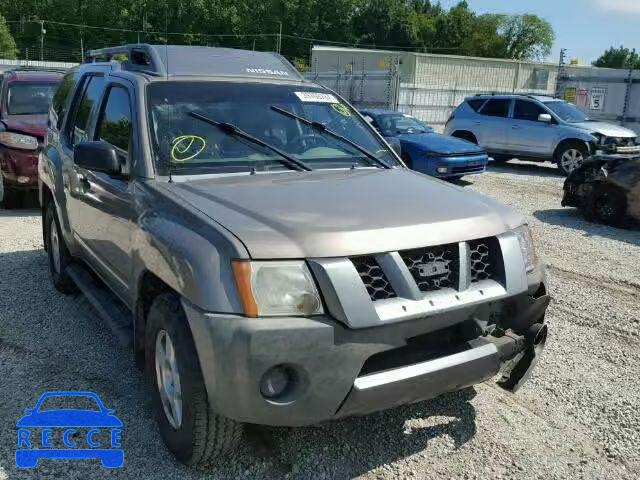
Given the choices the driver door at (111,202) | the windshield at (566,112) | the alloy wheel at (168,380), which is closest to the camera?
the alloy wheel at (168,380)

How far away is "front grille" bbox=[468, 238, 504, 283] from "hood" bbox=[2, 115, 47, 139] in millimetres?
7441

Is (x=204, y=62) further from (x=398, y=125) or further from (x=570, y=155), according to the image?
(x=570, y=155)

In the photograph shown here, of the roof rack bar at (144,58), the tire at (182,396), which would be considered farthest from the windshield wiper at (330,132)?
the tire at (182,396)

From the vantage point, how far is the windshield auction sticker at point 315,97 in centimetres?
412

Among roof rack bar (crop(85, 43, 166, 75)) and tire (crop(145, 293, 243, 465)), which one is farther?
roof rack bar (crop(85, 43, 166, 75))

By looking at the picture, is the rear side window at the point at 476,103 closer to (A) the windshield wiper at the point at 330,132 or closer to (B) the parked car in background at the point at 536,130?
(B) the parked car in background at the point at 536,130

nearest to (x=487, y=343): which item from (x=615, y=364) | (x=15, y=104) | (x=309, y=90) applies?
(x=615, y=364)

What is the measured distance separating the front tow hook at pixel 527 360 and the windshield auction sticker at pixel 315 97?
6.80 ft

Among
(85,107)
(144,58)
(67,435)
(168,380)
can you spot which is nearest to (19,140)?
(85,107)

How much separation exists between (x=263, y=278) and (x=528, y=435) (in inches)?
71.2

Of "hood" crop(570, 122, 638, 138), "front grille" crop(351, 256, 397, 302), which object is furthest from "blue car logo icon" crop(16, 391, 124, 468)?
"hood" crop(570, 122, 638, 138)

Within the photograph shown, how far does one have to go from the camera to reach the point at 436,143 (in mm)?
12344

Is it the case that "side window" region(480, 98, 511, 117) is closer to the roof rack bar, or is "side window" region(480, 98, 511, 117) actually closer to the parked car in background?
the parked car in background

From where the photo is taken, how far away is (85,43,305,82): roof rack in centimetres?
394
